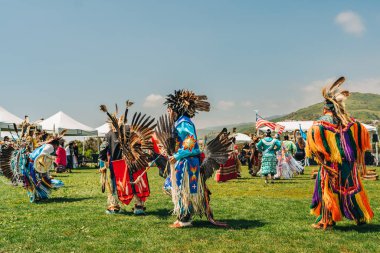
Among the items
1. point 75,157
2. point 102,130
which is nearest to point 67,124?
point 75,157

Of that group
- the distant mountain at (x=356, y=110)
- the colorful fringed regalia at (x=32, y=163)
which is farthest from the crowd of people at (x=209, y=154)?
the distant mountain at (x=356, y=110)

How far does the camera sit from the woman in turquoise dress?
43.3ft

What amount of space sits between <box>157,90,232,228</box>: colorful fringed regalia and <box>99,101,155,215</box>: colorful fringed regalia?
0.77m

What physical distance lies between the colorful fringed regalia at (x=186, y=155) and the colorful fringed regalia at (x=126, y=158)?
2.51 feet

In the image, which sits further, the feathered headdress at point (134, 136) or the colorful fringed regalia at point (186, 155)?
the feathered headdress at point (134, 136)

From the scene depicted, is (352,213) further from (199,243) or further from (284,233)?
(199,243)

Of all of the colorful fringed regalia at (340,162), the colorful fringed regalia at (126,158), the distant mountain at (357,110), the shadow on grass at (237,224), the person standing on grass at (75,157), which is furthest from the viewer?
the distant mountain at (357,110)

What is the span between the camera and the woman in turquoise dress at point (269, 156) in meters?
13.2

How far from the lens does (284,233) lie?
572cm

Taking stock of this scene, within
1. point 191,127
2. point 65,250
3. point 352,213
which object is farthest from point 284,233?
point 65,250

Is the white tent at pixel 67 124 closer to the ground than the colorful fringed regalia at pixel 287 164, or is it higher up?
higher up

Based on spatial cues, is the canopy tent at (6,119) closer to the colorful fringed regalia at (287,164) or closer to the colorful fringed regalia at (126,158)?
the colorful fringed regalia at (287,164)

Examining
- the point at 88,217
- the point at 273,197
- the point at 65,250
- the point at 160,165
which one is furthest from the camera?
the point at 273,197

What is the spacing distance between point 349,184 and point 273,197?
12.9ft
